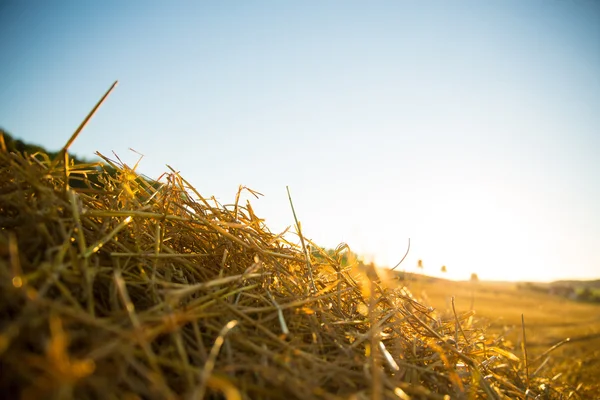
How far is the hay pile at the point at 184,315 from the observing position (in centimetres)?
59

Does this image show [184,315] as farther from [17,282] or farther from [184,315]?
[17,282]

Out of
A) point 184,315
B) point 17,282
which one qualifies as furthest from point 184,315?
point 17,282

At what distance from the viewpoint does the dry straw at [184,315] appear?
595 mm

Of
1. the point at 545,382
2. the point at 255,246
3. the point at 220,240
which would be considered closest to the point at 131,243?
the point at 220,240

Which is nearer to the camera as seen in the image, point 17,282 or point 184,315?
point 17,282

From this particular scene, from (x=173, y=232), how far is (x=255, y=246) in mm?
334

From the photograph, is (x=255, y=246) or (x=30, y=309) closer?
(x=30, y=309)

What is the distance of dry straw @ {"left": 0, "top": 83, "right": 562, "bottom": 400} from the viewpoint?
0.60 m

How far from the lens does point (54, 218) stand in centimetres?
88

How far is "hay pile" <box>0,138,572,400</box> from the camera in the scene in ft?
1.95

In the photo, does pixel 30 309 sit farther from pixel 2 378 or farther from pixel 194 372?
pixel 194 372

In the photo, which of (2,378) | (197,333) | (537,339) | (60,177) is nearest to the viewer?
(2,378)

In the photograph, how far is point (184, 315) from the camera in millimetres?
732

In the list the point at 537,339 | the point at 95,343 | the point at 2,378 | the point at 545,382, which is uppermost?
the point at 537,339
